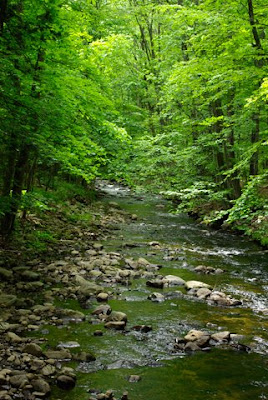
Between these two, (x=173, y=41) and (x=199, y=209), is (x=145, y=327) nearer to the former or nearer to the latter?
(x=199, y=209)

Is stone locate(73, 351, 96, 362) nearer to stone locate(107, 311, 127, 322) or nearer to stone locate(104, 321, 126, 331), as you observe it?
stone locate(104, 321, 126, 331)

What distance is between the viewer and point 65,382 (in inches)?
180

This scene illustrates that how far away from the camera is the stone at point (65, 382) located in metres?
4.57

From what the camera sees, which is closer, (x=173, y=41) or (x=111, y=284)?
(x=111, y=284)

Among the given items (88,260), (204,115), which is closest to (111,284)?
(88,260)

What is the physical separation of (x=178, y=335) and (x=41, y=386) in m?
2.69

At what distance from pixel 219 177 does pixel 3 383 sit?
1591 centimetres

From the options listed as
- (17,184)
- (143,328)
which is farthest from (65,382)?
(17,184)

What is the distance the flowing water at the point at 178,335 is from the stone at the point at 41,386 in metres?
0.12

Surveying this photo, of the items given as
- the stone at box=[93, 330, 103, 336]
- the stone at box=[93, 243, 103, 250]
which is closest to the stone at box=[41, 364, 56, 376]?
the stone at box=[93, 330, 103, 336]

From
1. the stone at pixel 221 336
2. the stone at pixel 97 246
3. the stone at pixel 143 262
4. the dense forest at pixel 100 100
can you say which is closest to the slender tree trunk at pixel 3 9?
the dense forest at pixel 100 100

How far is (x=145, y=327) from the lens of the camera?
649 centimetres

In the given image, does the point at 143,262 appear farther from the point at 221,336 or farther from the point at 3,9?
the point at 3,9

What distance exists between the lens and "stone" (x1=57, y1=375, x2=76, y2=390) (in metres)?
4.57
